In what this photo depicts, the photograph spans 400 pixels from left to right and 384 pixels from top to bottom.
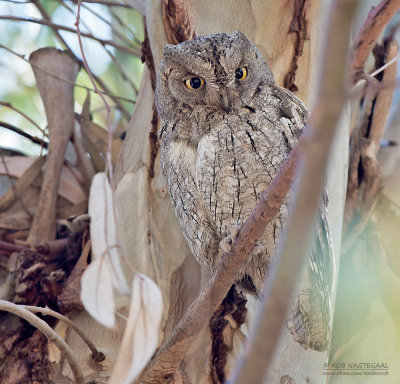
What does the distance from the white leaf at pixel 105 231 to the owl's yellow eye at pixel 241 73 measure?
100cm

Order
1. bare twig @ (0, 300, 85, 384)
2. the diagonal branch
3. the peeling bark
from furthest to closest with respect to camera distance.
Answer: the peeling bark, bare twig @ (0, 300, 85, 384), the diagonal branch

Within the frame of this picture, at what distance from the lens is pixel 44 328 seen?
1.42 meters

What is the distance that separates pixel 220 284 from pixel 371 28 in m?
1.28

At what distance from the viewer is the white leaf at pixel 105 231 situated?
1.01 m

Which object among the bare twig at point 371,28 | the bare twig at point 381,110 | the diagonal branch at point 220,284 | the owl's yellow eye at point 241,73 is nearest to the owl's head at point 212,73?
the owl's yellow eye at point 241,73

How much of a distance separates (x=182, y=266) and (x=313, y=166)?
154cm

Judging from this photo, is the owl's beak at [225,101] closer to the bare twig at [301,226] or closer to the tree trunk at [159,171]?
the tree trunk at [159,171]

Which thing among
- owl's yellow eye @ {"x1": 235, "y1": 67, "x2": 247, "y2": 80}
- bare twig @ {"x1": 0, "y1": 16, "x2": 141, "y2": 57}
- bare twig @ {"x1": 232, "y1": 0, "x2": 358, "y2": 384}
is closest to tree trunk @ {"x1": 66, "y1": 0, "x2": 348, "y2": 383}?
owl's yellow eye @ {"x1": 235, "y1": 67, "x2": 247, "y2": 80}

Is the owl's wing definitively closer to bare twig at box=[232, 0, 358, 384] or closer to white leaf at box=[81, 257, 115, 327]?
white leaf at box=[81, 257, 115, 327]

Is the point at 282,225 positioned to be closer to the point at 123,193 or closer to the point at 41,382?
the point at 123,193

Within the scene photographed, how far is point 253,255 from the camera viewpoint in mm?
1904

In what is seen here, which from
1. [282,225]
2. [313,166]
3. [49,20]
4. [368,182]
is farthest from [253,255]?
[49,20]

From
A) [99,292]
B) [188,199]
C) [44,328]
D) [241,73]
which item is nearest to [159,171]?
[188,199]

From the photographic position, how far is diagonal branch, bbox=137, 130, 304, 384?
1.12 meters
